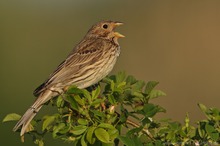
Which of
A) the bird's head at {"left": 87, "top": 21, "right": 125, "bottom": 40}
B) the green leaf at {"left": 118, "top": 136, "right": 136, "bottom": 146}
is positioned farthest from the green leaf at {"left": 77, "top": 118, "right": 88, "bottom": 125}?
the bird's head at {"left": 87, "top": 21, "right": 125, "bottom": 40}

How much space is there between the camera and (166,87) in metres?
15.2

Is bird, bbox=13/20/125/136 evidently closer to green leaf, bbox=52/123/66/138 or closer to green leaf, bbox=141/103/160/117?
green leaf, bbox=52/123/66/138

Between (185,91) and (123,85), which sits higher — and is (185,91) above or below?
below

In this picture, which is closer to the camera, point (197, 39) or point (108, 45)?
point (108, 45)

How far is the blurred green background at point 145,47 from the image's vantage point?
14.3 metres

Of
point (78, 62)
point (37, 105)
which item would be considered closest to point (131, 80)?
point (37, 105)

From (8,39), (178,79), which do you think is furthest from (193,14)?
(8,39)

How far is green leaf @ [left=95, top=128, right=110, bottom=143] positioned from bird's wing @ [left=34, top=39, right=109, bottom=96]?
7.87ft

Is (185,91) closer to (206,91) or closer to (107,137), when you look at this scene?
(206,91)

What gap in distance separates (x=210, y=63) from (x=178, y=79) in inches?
55.8

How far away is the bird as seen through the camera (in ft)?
22.4

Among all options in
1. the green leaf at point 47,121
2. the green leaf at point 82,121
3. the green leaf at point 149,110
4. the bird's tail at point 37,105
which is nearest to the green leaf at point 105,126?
the green leaf at point 82,121

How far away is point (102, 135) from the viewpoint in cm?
433

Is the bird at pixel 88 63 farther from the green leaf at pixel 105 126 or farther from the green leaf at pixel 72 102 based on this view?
the green leaf at pixel 105 126
